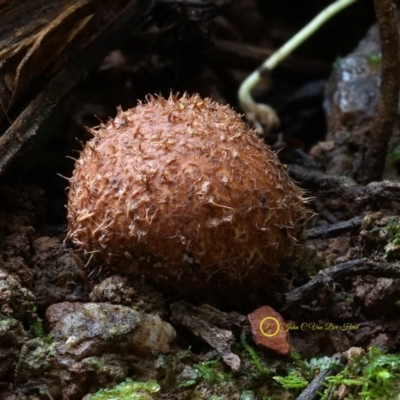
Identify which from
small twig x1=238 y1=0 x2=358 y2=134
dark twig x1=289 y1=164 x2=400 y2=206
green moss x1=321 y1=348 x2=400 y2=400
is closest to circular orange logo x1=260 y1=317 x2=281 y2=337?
green moss x1=321 y1=348 x2=400 y2=400

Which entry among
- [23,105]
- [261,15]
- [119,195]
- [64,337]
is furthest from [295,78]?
[64,337]

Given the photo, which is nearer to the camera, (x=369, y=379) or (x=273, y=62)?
(x=369, y=379)

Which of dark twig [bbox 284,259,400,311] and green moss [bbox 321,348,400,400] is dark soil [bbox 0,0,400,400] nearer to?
dark twig [bbox 284,259,400,311]

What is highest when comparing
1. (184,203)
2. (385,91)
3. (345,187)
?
(385,91)

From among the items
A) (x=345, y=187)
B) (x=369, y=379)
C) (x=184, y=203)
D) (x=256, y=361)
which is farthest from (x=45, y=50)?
(x=369, y=379)

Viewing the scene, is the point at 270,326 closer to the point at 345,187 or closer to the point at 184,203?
the point at 184,203

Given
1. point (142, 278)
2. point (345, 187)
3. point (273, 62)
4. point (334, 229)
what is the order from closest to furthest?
1. point (142, 278)
2. point (334, 229)
3. point (345, 187)
4. point (273, 62)

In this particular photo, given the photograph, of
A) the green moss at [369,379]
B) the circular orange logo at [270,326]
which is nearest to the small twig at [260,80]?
the circular orange logo at [270,326]

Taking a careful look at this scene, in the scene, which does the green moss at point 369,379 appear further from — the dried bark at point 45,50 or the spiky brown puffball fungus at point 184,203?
the dried bark at point 45,50
